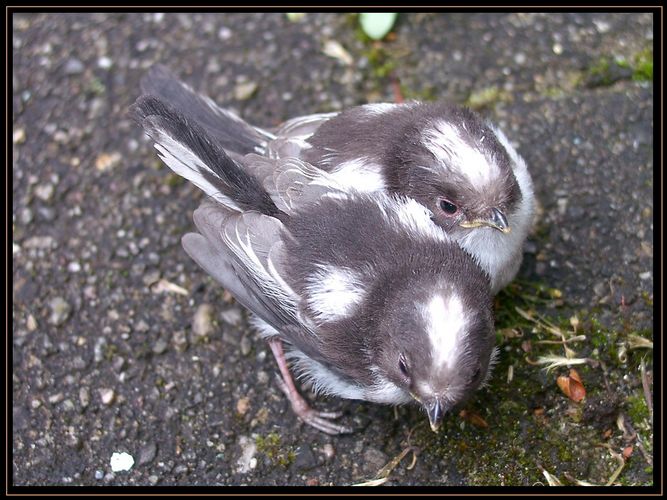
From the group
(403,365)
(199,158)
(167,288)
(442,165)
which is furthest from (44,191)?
(403,365)

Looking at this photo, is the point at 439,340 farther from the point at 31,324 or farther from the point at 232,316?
the point at 31,324

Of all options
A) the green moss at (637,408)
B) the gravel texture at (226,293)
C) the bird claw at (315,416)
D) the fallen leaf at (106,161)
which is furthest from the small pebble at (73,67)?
the green moss at (637,408)

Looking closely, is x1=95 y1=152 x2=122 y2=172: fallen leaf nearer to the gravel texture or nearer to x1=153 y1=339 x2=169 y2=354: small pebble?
the gravel texture

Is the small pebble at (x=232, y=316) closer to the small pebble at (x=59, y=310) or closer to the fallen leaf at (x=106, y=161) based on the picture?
the small pebble at (x=59, y=310)

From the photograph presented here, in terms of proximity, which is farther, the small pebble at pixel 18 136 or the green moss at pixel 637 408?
the small pebble at pixel 18 136

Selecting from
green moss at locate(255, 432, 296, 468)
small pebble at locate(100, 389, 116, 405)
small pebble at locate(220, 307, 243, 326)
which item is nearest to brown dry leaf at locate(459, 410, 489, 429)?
green moss at locate(255, 432, 296, 468)
